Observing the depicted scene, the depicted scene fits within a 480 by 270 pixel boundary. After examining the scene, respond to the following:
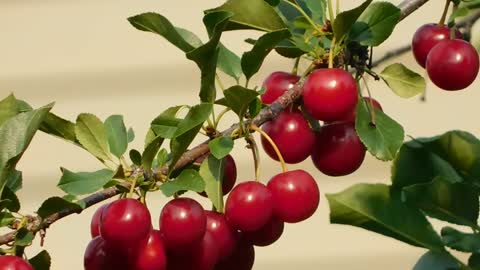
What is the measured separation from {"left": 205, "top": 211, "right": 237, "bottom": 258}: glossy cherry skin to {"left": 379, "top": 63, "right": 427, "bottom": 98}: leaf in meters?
0.20

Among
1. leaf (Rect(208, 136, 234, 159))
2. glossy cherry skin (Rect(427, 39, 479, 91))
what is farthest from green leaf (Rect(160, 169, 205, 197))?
glossy cherry skin (Rect(427, 39, 479, 91))

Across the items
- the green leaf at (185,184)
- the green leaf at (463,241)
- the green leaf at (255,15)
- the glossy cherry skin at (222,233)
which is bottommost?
the glossy cherry skin at (222,233)

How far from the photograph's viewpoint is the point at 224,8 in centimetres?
82

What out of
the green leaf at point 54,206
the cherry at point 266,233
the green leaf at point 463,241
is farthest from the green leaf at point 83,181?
the green leaf at point 463,241

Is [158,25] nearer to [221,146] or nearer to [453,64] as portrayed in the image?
[221,146]

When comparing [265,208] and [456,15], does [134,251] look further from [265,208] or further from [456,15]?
[456,15]

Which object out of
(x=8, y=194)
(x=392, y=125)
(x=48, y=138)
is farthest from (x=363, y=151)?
(x=48, y=138)

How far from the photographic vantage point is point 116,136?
0.86 meters

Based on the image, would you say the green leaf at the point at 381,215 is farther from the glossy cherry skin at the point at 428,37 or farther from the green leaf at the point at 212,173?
the glossy cherry skin at the point at 428,37

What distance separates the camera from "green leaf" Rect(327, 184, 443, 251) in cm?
64

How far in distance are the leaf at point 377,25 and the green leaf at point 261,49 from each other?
0.08 metres

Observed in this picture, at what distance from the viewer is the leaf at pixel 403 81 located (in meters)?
0.90

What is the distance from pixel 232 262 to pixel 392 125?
0.55ft

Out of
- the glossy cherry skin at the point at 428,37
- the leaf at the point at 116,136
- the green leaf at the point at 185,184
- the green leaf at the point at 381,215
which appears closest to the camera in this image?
the green leaf at the point at 381,215
